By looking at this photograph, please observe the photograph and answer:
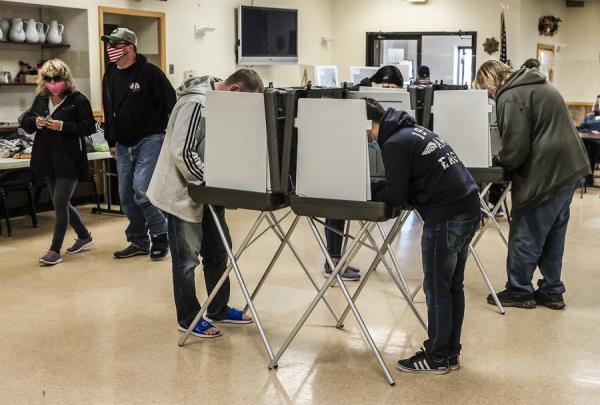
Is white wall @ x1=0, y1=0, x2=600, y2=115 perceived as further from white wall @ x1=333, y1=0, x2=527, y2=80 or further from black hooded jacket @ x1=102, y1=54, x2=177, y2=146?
black hooded jacket @ x1=102, y1=54, x2=177, y2=146

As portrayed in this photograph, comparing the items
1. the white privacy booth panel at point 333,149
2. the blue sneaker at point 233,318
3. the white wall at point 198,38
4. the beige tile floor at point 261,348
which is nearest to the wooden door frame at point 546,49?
the white wall at point 198,38

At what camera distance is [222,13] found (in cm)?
976

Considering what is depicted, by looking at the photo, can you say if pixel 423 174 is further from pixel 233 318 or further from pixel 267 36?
pixel 267 36

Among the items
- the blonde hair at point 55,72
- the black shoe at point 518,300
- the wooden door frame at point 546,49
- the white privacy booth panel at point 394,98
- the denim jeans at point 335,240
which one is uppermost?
the wooden door frame at point 546,49

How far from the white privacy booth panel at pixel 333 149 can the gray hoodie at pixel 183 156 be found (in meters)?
0.50

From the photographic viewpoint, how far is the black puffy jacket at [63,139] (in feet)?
17.4

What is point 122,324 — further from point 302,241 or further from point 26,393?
point 302,241

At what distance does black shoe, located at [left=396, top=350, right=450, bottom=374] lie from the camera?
337cm

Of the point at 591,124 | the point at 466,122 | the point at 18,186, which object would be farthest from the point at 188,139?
the point at 591,124

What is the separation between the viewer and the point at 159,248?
17.7 ft

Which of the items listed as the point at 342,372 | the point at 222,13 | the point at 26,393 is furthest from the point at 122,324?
the point at 222,13

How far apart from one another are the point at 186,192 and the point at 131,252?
2.09 metres

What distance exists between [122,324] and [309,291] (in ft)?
3.78

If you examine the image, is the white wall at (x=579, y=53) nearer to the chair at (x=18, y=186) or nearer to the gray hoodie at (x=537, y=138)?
the chair at (x=18, y=186)
